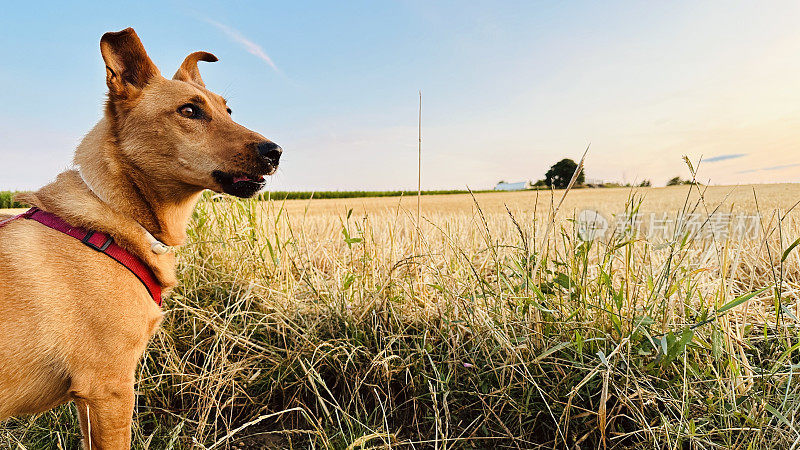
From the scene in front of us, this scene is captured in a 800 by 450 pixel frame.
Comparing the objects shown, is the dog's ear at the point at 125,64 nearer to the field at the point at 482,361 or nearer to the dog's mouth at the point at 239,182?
the dog's mouth at the point at 239,182

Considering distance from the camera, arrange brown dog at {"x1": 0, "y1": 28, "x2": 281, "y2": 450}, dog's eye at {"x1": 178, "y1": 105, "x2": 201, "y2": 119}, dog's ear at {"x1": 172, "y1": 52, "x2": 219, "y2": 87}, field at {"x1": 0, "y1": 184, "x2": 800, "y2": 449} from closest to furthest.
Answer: brown dog at {"x1": 0, "y1": 28, "x2": 281, "y2": 450} → field at {"x1": 0, "y1": 184, "x2": 800, "y2": 449} → dog's eye at {"x1": 178, "y1": 105, "x2": 201, "y2": 119} → dog's ear at {"x1": 172, "y1": 52, "x2": 219, "y2": 87}

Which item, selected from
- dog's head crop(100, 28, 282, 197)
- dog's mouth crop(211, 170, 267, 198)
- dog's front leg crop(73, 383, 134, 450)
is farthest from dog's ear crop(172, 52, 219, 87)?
dog's front leg crop(73, 383, 134, 450)

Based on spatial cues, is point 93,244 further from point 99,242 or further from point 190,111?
point 190,111

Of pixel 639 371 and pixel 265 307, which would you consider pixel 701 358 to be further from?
pixel 265 307

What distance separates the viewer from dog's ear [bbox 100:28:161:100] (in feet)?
7.70

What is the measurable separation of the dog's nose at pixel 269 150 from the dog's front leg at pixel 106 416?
1.30 metres

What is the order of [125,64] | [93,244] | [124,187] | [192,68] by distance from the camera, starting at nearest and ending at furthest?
[93,244], [124,187], [125,64], [192,68]

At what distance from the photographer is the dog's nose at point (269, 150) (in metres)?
2.38

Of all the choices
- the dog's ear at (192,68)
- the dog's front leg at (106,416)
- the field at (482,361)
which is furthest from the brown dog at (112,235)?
the field at (482,361)

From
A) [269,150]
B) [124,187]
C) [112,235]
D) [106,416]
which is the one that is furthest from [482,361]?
[124,187]

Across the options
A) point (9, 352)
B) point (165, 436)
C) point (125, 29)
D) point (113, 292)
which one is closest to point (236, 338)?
point (165, 436)

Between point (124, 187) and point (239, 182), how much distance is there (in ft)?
1.97

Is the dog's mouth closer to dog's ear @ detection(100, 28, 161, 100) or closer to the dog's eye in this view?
the dog's eye

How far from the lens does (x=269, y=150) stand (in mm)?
2377
